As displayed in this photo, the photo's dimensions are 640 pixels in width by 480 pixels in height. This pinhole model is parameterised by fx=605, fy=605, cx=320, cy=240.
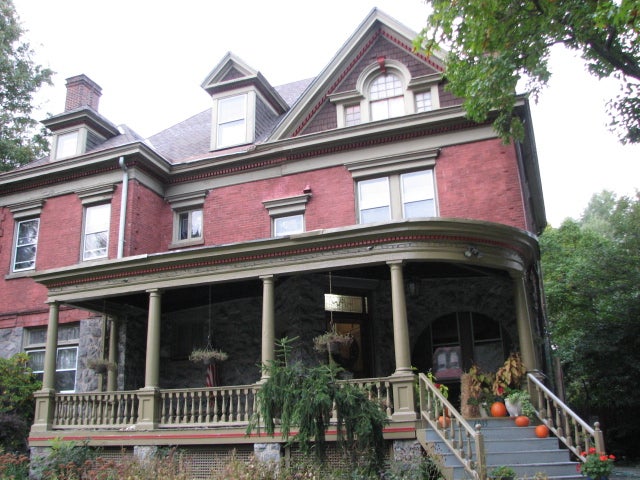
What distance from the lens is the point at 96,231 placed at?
16.6 metres

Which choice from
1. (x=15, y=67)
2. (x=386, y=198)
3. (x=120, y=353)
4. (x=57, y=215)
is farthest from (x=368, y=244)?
(x=15, y=67)

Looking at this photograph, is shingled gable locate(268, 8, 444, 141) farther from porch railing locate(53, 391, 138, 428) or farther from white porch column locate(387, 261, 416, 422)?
porch railing locate(53, 391, 138, 428)

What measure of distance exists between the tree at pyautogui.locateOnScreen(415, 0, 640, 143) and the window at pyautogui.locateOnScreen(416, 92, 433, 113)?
257 cm

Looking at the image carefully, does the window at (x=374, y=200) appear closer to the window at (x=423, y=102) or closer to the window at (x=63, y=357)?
the window at (x=423, y=102)

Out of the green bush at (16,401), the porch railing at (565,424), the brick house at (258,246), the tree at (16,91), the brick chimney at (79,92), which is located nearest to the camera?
the porch railing at (565,424)

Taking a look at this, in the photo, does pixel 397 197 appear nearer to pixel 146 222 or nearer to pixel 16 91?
pixel 146 222

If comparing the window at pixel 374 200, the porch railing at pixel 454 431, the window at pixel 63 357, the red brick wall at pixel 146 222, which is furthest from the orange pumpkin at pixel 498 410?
the window at pixel 63 357

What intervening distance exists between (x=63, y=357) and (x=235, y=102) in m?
8.49

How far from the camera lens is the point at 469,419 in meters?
10.4

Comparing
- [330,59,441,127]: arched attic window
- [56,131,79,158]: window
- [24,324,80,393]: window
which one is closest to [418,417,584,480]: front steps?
[330,59,441,127]: arched attic window

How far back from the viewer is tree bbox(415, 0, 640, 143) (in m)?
10.9

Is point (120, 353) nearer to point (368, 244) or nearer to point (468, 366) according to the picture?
point (368, 244)

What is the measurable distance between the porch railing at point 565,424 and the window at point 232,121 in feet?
34.5

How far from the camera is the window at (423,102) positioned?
600 inches
